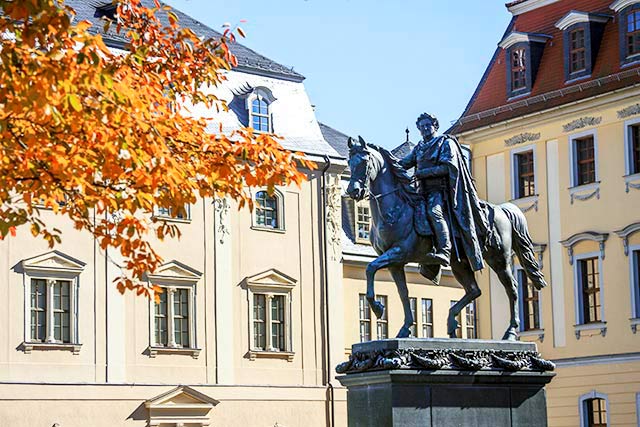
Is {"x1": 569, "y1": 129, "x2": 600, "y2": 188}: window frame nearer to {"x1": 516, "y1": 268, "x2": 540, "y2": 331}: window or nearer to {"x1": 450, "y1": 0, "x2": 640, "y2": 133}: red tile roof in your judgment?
{"x1": 450, "y1": 0, "x2": 640, "y2": 133}: red tile roof

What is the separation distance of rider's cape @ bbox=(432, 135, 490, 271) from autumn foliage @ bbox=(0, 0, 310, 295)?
2.33 metres

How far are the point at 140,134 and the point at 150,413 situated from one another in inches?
1177

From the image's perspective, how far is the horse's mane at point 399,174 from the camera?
18688 mm

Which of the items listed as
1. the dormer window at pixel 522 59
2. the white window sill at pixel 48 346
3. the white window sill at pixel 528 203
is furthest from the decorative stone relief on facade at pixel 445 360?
the dormer window at pixel 522 59

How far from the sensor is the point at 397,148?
59000mm

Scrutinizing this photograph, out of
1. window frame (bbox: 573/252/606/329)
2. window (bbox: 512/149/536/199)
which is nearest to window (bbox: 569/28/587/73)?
window (bbox: 512/149/536/199)

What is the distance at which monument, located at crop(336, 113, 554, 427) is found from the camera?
57.0 feet

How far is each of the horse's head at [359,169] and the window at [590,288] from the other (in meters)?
25.8

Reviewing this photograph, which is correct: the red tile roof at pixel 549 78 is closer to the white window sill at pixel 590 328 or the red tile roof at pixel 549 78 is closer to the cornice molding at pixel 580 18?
the cornice molding at pixel 580 18

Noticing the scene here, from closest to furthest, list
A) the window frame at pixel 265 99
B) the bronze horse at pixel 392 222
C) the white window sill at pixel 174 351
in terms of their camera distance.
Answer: the bronze horse at pixel 392 222
the white window sill at pixel 174 351
the window frame at pixel 265 99

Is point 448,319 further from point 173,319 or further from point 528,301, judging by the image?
point 173,319

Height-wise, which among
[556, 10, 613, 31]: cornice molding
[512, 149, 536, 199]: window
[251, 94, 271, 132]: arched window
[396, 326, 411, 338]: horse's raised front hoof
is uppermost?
[556, 10, 613, 31]: cornice molding

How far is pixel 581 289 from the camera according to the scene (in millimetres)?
43656

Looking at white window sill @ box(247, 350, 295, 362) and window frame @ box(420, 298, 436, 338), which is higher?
window frame @ box(420, 298, 436, 338)
